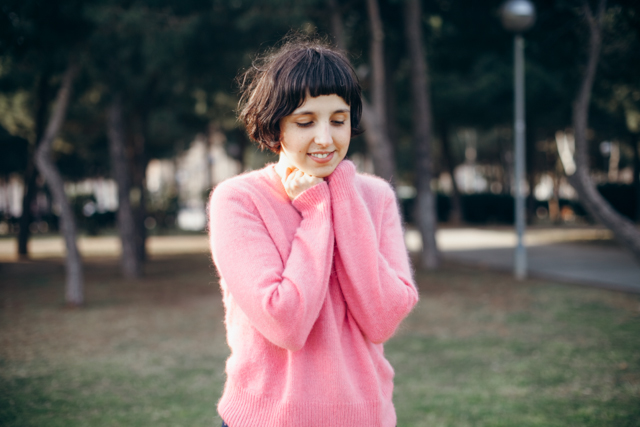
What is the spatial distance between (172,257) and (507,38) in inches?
407

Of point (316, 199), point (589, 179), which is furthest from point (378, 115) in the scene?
point (316, 199)

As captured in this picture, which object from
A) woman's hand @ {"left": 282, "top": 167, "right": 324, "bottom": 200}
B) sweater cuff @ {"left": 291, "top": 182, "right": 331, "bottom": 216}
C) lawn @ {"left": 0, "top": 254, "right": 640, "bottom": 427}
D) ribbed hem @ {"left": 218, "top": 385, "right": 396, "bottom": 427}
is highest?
woman's hand @ {"left": 282, "top": 167, "right": 324, "bottom": 200}

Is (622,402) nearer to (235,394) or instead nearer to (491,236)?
(235,394)

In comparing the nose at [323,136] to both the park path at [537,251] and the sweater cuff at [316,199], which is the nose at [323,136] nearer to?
the sweater cuff at [316,199]

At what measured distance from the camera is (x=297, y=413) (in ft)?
4.89

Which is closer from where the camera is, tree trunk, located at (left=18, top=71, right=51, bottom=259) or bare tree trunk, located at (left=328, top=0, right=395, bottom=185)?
bare tree trunk, located at (left=328, top=0, right=395, bottom=185)

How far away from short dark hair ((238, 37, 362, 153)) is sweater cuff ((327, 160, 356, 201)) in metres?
0.21

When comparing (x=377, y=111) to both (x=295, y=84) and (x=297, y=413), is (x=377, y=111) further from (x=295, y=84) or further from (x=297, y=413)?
(x=297, y=413)

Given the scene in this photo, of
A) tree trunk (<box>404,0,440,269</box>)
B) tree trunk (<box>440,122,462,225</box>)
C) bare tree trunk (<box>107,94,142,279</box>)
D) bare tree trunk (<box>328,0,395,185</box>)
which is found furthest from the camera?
tree trunk (<box>440,122,462,225</box>)

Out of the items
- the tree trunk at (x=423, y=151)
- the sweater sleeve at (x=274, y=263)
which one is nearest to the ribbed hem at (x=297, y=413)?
the sweater sleeve at (x=274, y=263)

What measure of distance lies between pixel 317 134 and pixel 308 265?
38cm

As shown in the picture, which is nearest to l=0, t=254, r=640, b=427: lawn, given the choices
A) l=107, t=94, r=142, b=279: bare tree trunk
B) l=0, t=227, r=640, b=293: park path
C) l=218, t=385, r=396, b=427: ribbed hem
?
l=0, t=227, r=640, b=293: park path

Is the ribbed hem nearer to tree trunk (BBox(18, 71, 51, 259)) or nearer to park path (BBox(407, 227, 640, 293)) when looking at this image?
park path (BBox(407, 227, 640, 293))

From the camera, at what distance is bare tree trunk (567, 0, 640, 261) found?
6.60 m
